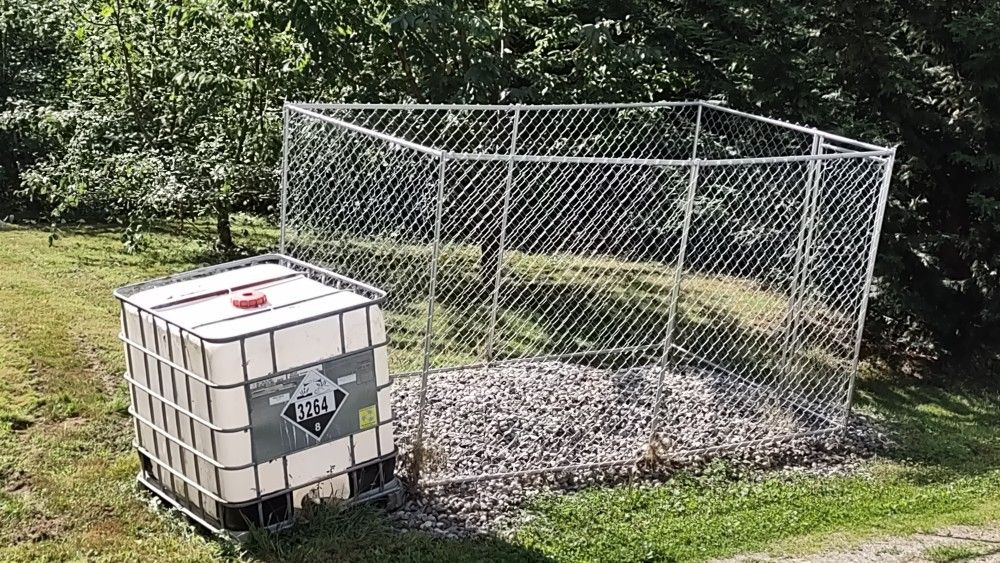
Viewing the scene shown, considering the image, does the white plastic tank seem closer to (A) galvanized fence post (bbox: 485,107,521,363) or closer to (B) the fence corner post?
(B) the fence corner post

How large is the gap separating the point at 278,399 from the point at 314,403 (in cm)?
18

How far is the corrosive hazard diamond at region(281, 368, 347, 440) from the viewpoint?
16.2 ft

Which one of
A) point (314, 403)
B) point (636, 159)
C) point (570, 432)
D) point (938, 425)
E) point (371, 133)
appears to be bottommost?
point (938, 425)

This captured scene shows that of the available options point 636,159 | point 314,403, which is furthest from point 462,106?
point 314,403

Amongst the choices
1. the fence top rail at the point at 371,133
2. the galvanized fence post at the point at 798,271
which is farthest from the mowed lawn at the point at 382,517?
the fence top rail at the point at 371,133

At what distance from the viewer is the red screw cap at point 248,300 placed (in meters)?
5.05

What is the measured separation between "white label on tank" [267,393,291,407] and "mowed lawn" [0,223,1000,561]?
590mm

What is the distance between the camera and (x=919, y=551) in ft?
17.8

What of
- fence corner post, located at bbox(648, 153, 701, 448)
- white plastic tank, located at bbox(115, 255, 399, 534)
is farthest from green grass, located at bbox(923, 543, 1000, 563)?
white plastic tank, located at bbox(115, 255, 399, 534)

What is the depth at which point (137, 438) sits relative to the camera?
5.45m

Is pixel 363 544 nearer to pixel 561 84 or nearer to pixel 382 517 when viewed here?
pixel 382 517

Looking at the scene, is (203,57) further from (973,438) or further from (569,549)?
(973,438)

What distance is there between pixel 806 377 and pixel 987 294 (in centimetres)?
175

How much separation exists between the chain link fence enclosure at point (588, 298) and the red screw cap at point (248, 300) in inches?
32.4
